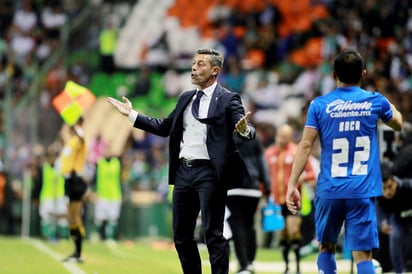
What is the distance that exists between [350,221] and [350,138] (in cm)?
69

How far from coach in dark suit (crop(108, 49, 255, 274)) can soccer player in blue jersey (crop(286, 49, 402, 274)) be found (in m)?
1.32

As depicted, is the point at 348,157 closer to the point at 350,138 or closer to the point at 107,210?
the point at 350,138

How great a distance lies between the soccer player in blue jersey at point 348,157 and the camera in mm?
9219

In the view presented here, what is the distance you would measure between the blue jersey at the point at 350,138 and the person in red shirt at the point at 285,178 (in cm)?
605

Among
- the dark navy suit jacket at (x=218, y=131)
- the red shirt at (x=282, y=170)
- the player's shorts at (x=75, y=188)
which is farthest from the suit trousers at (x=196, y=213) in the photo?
the player's shorts at (x=75, y=188)

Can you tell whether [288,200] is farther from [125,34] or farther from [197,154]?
[125,34]

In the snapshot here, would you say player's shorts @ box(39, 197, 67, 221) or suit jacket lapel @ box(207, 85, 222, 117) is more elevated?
suit jacket lapel @ box(207, 85, 222, 117)

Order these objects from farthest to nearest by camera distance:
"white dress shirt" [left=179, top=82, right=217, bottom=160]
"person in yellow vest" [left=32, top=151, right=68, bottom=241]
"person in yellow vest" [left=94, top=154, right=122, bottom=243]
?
"person in yellow vest" [left=94, top=154, right=122, bottom=243] → "person in yellow vest" [left=32, top=151, right=68, bottom=241] → "white dress shirt" [left=179, top=82, right=217, bottom=160]

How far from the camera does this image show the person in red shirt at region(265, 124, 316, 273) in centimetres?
1538

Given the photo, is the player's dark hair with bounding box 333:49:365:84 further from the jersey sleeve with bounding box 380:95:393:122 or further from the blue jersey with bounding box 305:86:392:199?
the jersey sleeve with bounding box 380:95:393:122

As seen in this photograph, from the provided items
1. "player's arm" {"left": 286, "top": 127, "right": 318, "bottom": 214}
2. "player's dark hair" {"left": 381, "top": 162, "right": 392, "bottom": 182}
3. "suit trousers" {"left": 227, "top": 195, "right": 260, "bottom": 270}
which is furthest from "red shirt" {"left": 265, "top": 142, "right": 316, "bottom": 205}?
"player's arm" {"left": 286, "top": 127, "right": 318, "bottom": 214}

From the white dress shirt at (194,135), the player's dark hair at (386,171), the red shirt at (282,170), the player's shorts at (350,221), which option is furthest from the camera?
the red shirt at (282,170)

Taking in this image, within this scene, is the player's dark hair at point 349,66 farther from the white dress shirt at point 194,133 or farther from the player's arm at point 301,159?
the white dress shirt at point 194,133

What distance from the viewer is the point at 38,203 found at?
27.1 metres
